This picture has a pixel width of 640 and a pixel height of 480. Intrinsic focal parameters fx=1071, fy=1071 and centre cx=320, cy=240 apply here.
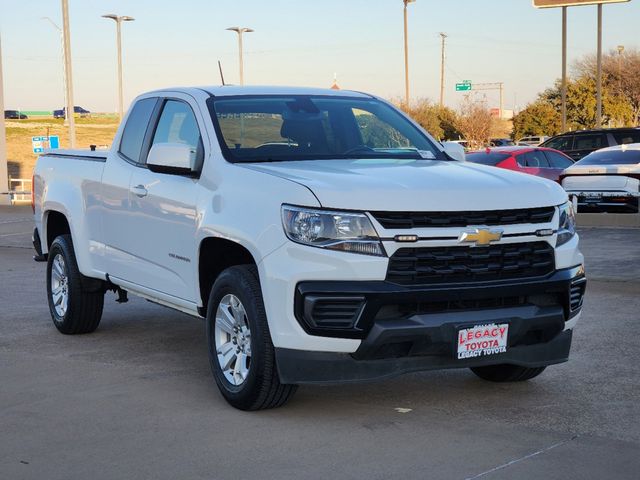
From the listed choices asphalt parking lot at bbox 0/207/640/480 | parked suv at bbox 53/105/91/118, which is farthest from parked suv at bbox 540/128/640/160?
parked suv at bbox 53/105/91/118

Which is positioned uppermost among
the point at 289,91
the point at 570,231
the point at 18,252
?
the point at 289,91

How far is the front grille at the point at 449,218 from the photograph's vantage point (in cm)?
564

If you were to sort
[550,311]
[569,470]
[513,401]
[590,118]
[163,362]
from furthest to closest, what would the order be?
[590,118]
[163,362]
[513,401]
[550,311]
[569,470]

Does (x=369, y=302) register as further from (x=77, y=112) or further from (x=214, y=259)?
(x=77, y=112)

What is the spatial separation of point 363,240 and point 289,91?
2273 mm

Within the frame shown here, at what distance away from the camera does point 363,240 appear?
5.61 m

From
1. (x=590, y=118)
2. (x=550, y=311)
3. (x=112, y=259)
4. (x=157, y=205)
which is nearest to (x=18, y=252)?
(x=112, y=259)

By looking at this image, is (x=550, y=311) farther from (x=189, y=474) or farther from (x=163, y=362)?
(x=163, y=362)

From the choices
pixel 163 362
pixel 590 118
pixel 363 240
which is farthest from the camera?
pixel 590 118

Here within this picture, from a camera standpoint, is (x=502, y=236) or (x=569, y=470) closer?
(x=569, y=470)

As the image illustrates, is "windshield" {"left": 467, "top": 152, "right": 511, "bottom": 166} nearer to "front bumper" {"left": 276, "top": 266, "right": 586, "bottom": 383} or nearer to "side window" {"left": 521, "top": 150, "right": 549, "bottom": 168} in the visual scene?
"side window" {"left": 521, "top": 150, "right": 549, "bottom": 168}

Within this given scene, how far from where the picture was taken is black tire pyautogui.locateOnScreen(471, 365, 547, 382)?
6840 mm

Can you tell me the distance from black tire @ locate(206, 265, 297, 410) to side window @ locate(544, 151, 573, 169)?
17.2 meters

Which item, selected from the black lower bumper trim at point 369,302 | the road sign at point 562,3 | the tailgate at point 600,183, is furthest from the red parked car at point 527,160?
the road sign at point 562,3
